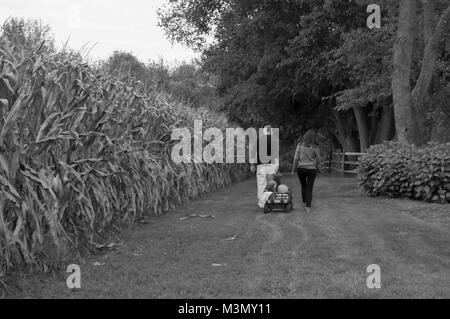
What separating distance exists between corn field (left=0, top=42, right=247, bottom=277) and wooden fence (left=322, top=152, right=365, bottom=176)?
16.0 meters

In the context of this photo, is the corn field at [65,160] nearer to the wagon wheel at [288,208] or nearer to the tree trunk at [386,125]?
the wagon wheel at [288,208]

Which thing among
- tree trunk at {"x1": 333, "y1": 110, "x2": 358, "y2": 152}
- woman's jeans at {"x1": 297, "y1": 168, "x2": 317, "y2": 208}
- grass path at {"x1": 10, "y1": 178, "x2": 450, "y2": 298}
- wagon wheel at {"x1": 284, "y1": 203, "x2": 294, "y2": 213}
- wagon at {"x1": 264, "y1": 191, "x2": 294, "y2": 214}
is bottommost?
grass path at {"x1": 10, "y1": 178, "x2": 450, "y2": 298}

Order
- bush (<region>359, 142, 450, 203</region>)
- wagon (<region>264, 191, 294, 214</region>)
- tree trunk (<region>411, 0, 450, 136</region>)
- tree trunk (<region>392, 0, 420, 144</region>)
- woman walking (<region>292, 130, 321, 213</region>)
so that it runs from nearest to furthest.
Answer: wagon (<region>264, 191, 294, 214</region>), woman walking (<region>292, 130, 321, 213</region>), bush (<region>359, 142, 450, 203</region>), tree trunk (<region>392, 0, 420, 144</region>), tree trunk (<region>411, 0, 450, 136</region>)

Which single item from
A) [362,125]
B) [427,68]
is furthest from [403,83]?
[362,125]

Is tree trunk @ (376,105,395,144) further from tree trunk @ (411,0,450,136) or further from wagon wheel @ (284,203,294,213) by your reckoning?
wagon wheel @ (284,203,294,213)

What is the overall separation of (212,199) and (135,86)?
17.3 ft

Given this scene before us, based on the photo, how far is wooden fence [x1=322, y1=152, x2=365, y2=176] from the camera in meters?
29.1

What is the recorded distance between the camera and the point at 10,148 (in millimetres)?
5578

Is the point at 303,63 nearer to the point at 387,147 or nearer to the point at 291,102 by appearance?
the point at 291,102

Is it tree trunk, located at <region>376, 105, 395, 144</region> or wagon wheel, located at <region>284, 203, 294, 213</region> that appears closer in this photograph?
wagon wheel, located at <region>284, 203, 294, 213</region>

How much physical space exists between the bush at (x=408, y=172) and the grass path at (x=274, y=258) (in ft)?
7.17

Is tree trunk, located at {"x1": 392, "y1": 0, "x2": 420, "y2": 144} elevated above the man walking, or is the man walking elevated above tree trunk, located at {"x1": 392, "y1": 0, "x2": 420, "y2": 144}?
tree trunk, located at {"x1": 392, "y1": 0, "x2": 420, "y2": 144}

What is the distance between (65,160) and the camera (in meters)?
6.91

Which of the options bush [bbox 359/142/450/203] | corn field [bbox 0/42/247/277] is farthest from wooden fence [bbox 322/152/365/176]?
corn field [bbox 0/42/247/277]
